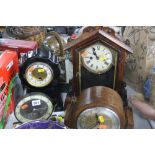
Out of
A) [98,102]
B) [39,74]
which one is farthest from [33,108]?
[98,102]

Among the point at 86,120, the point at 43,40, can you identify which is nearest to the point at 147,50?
the point at 86,120

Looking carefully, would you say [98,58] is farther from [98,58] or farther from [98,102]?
[98,102]

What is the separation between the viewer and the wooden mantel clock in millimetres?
1045

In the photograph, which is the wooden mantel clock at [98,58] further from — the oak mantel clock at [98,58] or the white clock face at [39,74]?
the white clock face at [39,74]

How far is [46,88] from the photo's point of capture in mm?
1161

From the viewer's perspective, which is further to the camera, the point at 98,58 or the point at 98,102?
the point at 98,58

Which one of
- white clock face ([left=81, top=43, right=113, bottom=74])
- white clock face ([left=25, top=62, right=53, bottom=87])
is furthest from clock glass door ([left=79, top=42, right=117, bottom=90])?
white clock face ([left=25, top=62, right=53, bottom=87])

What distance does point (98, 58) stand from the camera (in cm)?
108

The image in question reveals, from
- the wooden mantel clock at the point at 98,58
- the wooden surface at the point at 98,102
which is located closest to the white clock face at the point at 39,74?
the wooden mantel clock at the point at 98,58

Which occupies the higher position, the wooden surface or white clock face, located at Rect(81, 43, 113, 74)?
white clock face, located at Rect(81, 43, 113, 74)

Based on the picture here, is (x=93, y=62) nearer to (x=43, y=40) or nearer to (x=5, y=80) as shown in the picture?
(x=5, y=80)

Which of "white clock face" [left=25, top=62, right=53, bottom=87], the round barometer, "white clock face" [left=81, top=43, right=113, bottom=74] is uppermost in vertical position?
"white clock face" [left=81, top=43, right=113, bottom=74]

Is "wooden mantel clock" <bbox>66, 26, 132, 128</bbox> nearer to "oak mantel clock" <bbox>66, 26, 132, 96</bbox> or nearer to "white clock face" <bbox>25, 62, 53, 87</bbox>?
"oak mantel clock" <bbox>66, 26, 132, 96</bbox>
